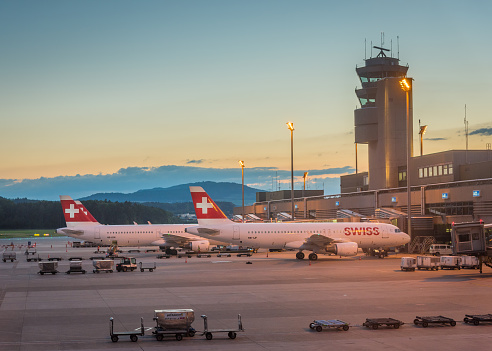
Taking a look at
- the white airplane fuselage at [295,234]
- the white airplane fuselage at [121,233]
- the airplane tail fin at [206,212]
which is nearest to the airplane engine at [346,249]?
the white airplane fuselage at [295,234]

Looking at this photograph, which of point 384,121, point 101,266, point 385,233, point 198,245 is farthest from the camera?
point 384,121

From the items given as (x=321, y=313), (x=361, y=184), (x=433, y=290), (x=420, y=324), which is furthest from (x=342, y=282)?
(x=361, y=184)

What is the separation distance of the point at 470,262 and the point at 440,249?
1691 cm

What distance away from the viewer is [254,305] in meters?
29.2

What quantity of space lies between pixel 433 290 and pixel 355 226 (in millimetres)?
27130

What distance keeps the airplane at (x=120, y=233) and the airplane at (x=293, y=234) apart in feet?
35.2

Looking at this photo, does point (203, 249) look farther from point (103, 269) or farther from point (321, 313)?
point (321, 313)

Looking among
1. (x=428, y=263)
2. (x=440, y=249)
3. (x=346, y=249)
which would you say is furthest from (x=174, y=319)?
(x=440, y=249)

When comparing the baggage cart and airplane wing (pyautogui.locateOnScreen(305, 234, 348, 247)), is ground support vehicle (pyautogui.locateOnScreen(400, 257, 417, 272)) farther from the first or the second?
airplane wing (pyautogui.locateOnScreen(305, 234, 348, 247))

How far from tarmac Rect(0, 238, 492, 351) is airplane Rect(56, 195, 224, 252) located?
2230 cm

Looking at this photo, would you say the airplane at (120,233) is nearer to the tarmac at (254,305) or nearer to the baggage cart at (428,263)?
the tarmac at (254,305)

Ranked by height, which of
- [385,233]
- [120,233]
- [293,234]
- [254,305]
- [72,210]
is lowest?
[254,305]

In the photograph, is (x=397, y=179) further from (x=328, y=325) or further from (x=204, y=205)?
(x=328, y=325)

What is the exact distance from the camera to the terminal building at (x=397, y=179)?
225 feet
